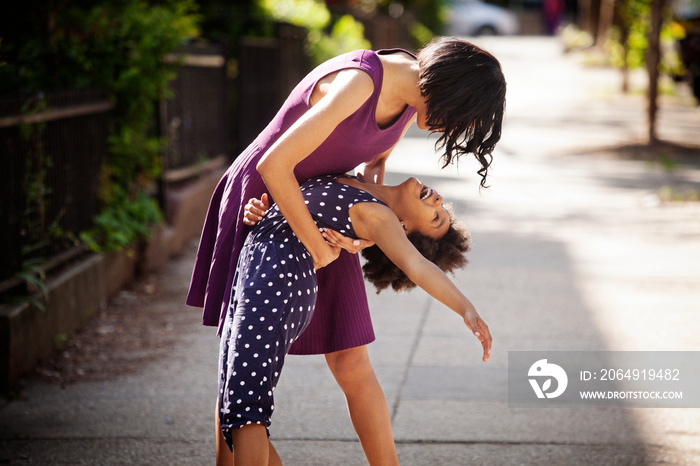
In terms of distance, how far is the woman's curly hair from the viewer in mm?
2734

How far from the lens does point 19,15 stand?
6.61 metres

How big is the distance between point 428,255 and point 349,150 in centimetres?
41

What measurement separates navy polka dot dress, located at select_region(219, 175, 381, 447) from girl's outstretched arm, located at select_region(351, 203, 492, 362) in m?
0.05

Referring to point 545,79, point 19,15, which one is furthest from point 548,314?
point 545,79

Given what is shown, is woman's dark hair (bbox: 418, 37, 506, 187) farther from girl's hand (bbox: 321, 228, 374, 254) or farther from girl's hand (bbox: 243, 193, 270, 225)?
girl's hand (bbox: 243, 193, 270, 225)

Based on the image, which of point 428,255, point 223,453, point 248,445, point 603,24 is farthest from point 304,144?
point 603,24

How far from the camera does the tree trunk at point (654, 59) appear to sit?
11884 mm

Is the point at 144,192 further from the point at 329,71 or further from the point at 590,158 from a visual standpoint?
the point at 590,158

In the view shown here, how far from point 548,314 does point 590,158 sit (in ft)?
21.7

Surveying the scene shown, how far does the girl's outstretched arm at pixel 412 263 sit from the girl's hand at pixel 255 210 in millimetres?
286

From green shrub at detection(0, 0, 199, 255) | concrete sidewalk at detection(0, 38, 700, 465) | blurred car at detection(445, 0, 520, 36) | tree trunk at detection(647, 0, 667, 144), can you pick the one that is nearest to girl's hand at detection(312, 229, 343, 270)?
concrete sidewalk at detection(0, 38, 700, 465)

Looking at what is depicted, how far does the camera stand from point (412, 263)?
248 centimetres

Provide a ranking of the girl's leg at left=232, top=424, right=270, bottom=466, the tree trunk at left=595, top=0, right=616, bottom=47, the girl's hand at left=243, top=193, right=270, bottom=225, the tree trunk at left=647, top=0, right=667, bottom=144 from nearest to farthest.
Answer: the girl's leg at left=232, top=424, right=270, bottom=466 < the girl's hand at left=243, top=193, right=270, bottom=225 < the tree trunk at left=647, top=0, right=667, bottom=144 < the tree trunk at left=595, top=0, right=616, bottom=47

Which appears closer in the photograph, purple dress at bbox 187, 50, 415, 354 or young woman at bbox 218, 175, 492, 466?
young woman at bbox 218, 175, 492, 466
